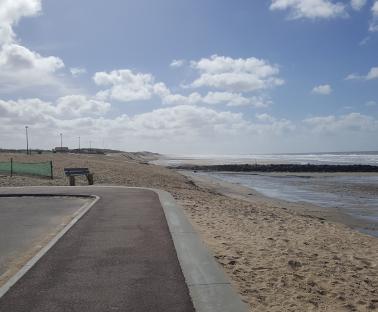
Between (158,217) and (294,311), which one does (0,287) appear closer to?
(294,311)

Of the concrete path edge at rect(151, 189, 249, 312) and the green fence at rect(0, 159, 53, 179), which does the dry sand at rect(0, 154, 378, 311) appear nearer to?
the concrete path edge at rect(151, 189, 249, 312)

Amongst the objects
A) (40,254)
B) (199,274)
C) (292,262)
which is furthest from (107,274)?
(292,262)

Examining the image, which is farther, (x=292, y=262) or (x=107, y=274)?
(x=292, y=262)

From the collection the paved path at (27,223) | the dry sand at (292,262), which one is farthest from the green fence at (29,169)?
the dry sand at (292,262)

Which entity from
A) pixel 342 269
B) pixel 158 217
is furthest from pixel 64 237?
pixel 342 269

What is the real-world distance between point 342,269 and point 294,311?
2479mm

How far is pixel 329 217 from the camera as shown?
18.2 meters

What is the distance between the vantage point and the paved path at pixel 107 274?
16.8ft

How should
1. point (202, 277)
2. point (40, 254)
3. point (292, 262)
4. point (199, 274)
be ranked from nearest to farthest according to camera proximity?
point (202, 277) → point (199, 274) → point (40, 254) → point (292, 262)

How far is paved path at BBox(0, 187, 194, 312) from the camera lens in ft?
16.8

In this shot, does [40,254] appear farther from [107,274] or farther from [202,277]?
[202,277]

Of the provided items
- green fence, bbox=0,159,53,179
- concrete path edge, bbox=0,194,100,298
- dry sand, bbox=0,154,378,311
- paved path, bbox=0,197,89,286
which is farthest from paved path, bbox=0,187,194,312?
green fence, bbox=0,159,53,179

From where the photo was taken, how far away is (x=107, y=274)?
623cm

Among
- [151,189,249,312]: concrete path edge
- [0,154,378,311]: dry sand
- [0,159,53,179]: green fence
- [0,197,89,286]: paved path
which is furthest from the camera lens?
[0,159,53,179]: green fence
